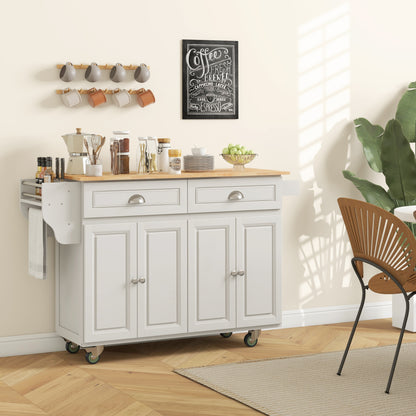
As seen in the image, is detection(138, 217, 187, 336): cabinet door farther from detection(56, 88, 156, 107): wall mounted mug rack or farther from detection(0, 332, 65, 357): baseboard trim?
detection(56, 88, 156, 107): wall mounted mug rack

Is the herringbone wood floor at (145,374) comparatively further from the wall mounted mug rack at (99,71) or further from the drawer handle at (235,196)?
the wall mounted mug rack at (99,71)

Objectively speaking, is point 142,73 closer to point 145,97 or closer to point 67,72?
point 145,97

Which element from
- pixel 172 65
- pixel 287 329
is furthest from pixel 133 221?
pixel 287 329

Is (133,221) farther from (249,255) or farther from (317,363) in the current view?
(317,363)

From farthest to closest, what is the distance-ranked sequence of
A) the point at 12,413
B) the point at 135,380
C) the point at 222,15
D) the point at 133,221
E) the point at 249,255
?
the point at 222,15
the point at 249,255
the point at 133,221
the point at 135,380
the point at 12,413

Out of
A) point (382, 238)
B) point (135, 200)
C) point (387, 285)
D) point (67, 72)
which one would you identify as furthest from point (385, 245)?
point (67, 72)

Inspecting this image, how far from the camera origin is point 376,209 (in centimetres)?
345

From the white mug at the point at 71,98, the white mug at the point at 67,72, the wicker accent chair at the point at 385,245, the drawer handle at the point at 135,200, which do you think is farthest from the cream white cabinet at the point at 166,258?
the wicker accent chair at the point at 385,245

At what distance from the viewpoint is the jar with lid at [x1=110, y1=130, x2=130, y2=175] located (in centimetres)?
411

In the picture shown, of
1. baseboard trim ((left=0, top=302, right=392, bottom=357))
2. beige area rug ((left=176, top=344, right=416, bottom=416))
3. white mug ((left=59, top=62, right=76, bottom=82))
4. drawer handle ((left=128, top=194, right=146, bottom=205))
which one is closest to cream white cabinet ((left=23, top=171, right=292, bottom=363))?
drawer handle ((left=128, top=194, right=146, bottom=205))

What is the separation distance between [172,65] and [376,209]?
63.7 inches

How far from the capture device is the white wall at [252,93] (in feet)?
13.8

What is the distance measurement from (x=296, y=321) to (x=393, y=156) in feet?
3.80

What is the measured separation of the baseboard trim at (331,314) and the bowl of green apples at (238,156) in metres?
1.02
